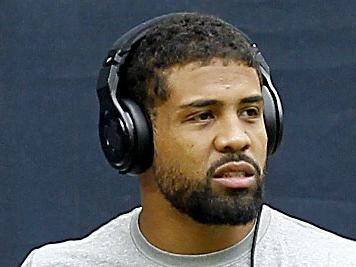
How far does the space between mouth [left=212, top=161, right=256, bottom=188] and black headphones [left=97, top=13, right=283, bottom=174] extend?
0.52ft

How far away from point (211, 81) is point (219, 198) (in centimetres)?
18

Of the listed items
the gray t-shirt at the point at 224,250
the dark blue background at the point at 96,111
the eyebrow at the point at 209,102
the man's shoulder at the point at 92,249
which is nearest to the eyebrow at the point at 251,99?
the eyebrow at the point at 209,102

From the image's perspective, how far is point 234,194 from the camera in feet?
5.40

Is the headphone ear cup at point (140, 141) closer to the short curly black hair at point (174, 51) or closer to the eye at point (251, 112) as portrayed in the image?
the short curly black hair at point (174, 51)

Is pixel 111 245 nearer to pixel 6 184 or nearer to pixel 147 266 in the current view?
pixel 147 266

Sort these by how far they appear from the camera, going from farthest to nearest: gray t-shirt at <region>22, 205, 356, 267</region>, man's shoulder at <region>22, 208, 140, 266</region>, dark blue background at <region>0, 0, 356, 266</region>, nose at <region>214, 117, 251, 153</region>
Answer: dark blue background at <region>0, 0, 356, 266</region>
man's shoulder at <region>22, 208, 140, 266</region>
gray t-shirt at <region>22, 205, 356, 267</region>
nose at <region>214, 117, 251, 153</region>

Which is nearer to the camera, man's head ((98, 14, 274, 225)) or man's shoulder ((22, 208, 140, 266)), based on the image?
man's head ((98, 14, 274, 225))

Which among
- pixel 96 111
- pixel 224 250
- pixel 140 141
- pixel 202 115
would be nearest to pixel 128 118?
pixel 140 141

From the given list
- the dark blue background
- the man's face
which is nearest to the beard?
the man's face

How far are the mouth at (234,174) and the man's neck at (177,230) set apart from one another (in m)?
0.09

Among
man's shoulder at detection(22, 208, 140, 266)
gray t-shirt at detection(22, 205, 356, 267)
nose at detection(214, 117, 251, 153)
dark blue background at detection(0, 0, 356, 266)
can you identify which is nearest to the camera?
nose at detection(214, 117, 251, 153)

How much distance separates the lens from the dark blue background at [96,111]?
2.57 m

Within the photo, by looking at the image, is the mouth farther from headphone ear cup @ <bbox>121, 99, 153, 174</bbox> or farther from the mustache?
headphone ear cup @ <bbox>121, 99, 153, 174</bbox>

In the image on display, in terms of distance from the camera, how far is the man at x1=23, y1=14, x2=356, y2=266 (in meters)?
1.65
